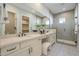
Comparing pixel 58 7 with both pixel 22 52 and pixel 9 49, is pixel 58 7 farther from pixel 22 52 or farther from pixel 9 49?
pixel 9 49

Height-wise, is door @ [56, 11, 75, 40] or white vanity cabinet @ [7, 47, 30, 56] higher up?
door @ [56, 11, 75, 40]

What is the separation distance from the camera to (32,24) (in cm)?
212

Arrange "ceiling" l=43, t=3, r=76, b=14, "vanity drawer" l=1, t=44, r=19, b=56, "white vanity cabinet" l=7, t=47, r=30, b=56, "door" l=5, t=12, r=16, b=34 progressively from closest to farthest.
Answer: "vanity drawer" l=1, t=44, r=19, b=56 → "white vanity cabinet" l=7, t=47, r=30, b=56 → "door" l=5, t=12, r=16, b=34 → "ceiling" l=43, t=3, r=76, b=14

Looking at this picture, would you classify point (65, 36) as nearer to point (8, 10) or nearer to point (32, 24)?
point (32, 24)

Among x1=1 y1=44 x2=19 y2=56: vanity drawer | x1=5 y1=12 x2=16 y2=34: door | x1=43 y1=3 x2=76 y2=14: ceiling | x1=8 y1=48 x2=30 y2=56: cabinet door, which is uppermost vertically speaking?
x1=43 y1=3 x2=76 y2=14: ceiling

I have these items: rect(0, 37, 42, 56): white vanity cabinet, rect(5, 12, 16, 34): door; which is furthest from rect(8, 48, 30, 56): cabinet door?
rect(5, 12, 16, 34): door

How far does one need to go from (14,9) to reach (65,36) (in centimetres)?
169

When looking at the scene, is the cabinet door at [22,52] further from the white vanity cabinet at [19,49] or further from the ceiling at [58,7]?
the ceiling at [58,7]

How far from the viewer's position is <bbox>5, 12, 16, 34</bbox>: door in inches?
62.8

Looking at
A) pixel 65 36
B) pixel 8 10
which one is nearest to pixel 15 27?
pixel 8 10

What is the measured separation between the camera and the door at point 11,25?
160 cm

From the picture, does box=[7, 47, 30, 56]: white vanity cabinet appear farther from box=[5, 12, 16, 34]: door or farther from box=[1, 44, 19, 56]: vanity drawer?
box=[5, 12, 16, 34]: door

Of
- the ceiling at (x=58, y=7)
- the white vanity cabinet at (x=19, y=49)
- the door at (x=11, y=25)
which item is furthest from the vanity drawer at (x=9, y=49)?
the ceiling at (x=58, y=7)

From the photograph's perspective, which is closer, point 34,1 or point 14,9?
point 14,9
